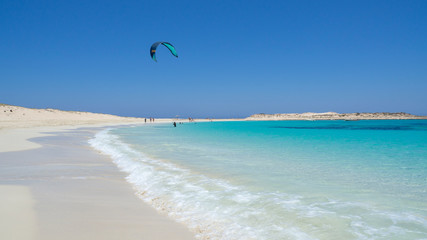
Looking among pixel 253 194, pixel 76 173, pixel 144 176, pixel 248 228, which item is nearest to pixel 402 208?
pixel 253 194

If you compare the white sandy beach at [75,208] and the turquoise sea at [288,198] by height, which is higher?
the white sandy beach at [75,208]

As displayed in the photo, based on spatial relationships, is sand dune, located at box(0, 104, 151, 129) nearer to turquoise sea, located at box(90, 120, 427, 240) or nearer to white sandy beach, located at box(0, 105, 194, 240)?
white sandy beach, located at box(0, 105, 194, 240)

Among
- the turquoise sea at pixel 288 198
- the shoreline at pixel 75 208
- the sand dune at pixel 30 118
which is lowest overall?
the turquoise sea at pixel 288 198

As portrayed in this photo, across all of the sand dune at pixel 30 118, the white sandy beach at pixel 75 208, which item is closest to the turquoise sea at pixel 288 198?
the white sandy beach at pixel 75 208

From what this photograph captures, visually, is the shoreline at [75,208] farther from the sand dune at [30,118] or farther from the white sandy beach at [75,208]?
the sand dune at [30,118]

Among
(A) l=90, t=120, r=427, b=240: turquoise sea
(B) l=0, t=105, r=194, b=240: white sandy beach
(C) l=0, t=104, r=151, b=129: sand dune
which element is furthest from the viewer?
(C) l=0, t=104, r=151, b=129: sand dune

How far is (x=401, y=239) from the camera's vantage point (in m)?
3.78

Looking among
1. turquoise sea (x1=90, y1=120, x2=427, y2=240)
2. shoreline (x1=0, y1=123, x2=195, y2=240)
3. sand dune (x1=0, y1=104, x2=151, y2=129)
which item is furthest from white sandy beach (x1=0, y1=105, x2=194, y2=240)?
sand dune (x1=0, y1=104, x2=151, y2=129)

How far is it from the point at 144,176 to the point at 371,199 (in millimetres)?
5511

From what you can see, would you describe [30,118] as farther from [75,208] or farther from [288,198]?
[288,198]

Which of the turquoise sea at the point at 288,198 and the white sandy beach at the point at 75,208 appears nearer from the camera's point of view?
the white sandy beach at the point at 75,208

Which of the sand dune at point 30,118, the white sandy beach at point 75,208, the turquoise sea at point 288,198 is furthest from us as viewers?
the sand dune at point 30,118

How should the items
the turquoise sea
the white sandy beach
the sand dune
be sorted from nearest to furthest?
the white sandy beach
the turquoise sea
the sand dune

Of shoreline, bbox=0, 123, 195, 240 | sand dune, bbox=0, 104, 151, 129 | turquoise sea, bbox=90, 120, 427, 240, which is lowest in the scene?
turquoise sea, bbox=90, 120, 427, 240
